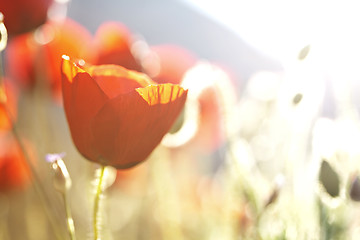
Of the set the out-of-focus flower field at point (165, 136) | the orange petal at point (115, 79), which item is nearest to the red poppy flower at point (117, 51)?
the out-of-focus flower field at point (165, 136)

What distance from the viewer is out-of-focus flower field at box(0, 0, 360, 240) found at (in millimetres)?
344

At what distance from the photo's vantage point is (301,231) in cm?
47

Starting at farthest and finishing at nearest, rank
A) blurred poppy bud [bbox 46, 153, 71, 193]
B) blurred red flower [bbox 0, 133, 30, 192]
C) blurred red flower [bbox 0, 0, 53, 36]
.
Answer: blurred red flower [bbox 0, 133, 30, 192], blurred red flower [bbox 0, 0, 53, 36], blurred poppy bud [bbox 46, 153, 71, 193]

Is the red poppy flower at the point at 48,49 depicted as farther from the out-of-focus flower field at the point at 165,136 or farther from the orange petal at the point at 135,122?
the orange petal at the point at 135,122

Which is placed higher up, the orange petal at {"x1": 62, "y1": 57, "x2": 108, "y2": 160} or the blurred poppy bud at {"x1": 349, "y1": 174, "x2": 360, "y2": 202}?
the blurred poppy bud at {"x1": 349, "y1": 174, "x2": 360, "y2": 202}

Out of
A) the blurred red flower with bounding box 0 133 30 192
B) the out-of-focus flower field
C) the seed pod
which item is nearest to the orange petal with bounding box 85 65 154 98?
the out-of-focus flower field

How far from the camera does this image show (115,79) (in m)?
0.40

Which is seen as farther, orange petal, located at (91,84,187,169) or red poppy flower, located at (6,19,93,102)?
red poppy flower, located at (6,19,93,102)

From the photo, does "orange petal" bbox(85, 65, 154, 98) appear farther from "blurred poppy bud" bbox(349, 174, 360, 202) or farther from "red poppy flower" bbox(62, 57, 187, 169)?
"blurred poppy bud" bbox(349, 174, 360, 202)

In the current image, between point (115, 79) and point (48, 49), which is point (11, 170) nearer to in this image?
point (48, 49)

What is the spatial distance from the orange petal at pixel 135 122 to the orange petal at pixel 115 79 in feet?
0.16

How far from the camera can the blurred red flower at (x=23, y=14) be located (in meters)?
0.52

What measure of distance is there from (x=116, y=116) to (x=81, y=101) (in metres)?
0.02

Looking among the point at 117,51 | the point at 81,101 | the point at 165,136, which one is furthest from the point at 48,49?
the point at 81,101
